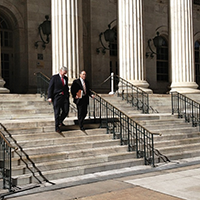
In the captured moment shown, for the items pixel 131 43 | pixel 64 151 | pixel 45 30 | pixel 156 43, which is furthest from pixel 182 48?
pixel 64 151

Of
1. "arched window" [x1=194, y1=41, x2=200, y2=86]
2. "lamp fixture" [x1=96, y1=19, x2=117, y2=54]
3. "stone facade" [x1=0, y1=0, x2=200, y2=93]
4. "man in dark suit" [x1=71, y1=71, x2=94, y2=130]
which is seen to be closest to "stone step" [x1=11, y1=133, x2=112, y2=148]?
"man in dark suit" [x1=71, y1=71, x2=94, y2=130]

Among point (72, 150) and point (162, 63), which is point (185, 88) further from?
point (72, 150)

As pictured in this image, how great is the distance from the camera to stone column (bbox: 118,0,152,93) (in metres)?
16.5

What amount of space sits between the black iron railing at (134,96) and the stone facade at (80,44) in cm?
44

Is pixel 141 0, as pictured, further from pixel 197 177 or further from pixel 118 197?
pixel 118 197

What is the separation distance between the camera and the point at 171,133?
1234 centimetres

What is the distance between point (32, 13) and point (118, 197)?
14.2 metres

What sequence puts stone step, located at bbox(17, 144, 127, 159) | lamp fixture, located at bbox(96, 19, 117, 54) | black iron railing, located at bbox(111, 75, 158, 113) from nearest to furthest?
1. stone step, located at bbox(17, 144, 127, 159)
2. black iron railing, located at bbox(111, 75, 158, 113)
3. lamp fixture, located at bbox(96, 19, 117, 54)

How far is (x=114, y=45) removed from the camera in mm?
22406

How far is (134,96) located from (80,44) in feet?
10.8

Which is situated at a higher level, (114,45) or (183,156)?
(114,45)

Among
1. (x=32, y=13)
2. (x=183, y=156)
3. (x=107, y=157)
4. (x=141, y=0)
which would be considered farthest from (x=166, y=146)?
(x=32, y=13)

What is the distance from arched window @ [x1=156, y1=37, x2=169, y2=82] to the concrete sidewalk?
53.7ft

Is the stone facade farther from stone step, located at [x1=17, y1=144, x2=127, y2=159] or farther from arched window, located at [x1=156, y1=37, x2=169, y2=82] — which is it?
stone step, located at [x1=17, y1=144, x2=127, y2=159]
